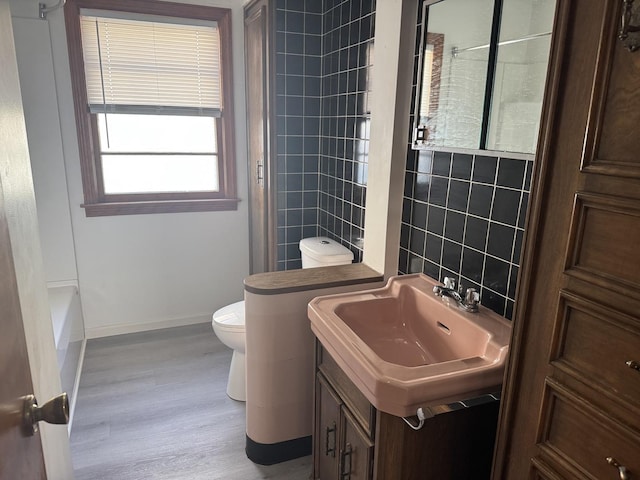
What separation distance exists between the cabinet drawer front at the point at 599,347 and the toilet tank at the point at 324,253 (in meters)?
1.56

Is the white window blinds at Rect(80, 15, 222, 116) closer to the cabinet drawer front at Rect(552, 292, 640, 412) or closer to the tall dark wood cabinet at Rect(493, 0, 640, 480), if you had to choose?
the tall dark wood cabinet at Rect(493, 0, 640, 480)

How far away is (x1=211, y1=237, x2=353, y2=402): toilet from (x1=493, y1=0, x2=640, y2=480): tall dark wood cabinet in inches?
58.7

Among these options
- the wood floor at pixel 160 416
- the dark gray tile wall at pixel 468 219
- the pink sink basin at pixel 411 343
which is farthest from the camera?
the wood floor at pixel 160 416

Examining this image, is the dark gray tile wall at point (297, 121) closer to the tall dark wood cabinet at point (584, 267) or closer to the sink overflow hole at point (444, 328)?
the sink overflow hole at point (444, 328)

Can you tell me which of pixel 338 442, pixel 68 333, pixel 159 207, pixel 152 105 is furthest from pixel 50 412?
pixel 152 105

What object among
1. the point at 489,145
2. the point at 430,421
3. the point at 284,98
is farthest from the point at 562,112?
the point at 284,98

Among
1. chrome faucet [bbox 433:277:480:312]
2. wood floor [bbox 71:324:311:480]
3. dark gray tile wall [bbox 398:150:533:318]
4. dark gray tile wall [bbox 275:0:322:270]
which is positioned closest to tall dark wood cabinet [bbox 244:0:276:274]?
dark gray tile wall [bbox 275:0:322:270]

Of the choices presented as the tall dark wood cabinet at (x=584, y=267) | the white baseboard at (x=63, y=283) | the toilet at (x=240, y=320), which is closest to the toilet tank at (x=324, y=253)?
the toilet at (x=240, y=320)

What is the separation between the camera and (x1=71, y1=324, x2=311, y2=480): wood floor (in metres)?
2.03

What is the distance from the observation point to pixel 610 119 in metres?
0.75

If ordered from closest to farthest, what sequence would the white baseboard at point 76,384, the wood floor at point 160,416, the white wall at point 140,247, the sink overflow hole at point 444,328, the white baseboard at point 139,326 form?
the sink overflow hole at point 444,328 < the wood floor at point 160,416 < the white baseboard at point 76,384 < the white wall at point 140,247 < the white baseboard at point 139,326

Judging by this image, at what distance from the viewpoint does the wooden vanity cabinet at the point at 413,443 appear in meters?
1.26

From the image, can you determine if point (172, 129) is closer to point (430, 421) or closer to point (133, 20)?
point (133, 20)

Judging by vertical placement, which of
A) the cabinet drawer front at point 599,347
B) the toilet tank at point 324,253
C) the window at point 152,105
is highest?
the window at point 152,105
